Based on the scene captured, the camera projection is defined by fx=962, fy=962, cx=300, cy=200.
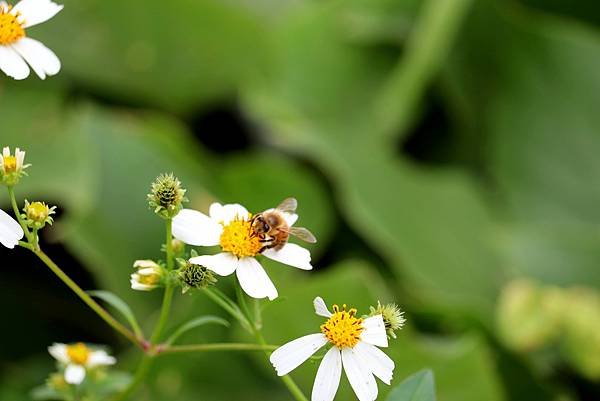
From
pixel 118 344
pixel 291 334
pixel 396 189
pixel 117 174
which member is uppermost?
pixel 396 189

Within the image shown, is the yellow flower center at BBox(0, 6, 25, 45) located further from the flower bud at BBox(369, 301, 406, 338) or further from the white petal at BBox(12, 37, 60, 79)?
the flower bud at BBox(369, 301, 406, 338)

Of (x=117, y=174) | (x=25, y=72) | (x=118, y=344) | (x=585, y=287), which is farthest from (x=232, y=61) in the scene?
(x=25, y=72)

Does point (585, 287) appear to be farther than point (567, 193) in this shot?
No

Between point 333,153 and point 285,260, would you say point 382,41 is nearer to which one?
point 333,153

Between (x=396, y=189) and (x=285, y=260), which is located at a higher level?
(x=396, y=189)

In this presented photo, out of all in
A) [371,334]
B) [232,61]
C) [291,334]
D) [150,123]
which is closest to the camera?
[371,334]

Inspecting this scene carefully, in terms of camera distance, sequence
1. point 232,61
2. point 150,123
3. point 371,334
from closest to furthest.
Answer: point 371,334 → point 150,123 → point 232,61

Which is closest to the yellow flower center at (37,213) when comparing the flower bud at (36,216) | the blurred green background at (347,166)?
the flower bud at (36,216)

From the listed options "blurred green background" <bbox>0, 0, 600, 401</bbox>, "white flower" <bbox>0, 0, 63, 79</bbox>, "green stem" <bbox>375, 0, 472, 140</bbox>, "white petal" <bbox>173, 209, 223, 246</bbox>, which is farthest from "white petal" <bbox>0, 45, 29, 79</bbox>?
"green stem" <bbox>375, 0, 472, 140</bbox>
